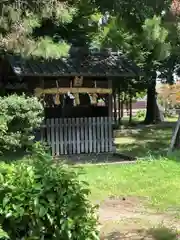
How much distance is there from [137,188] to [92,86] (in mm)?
6753

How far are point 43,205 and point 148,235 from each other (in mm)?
2564

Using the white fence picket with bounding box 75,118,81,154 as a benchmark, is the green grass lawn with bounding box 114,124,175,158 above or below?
below

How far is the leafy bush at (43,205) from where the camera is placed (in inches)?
132

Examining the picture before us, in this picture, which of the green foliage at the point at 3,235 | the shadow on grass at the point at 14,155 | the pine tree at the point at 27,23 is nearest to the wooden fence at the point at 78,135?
the shadow on grass at the point at 14,155

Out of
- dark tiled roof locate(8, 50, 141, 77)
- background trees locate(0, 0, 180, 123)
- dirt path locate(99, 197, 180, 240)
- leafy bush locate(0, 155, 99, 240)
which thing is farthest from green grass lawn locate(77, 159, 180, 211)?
dark tiled roof locate(8, 50, 141, 77)

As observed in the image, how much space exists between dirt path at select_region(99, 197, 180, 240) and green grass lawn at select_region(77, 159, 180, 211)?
36 centimetres

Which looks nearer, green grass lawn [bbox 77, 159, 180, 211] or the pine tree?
green grass lawn [bbox 77, 159, 180, 211]

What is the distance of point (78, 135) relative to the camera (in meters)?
14.8

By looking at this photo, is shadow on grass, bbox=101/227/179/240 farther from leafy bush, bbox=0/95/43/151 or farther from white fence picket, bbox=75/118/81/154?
white fence picket, bbox=75/118/81/154

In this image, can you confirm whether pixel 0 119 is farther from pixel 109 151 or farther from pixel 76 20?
pixel 76 20

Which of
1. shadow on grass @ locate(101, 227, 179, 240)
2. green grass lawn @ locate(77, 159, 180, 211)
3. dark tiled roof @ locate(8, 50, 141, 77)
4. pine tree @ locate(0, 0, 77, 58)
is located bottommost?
green grass lawn @ locate(77, 159, 180, 211)

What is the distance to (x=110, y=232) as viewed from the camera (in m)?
5.80

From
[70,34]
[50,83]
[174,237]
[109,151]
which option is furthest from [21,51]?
[174,237]

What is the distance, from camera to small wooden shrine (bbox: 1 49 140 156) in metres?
14.2
